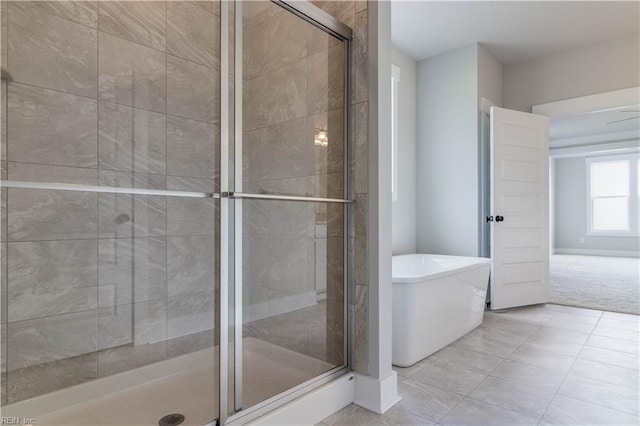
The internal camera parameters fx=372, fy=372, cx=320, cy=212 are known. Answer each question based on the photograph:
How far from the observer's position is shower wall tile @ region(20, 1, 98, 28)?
5.95 feet

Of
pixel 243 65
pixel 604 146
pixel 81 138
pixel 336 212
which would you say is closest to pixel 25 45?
pixel 81 138

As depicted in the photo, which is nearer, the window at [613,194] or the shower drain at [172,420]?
the shower drain at [172,420]

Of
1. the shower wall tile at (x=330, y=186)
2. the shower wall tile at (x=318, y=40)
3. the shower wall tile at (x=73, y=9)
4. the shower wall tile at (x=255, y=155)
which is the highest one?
the shower wall tile at (x=73, y=9)

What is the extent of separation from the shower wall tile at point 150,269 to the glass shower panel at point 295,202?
2.31 feet

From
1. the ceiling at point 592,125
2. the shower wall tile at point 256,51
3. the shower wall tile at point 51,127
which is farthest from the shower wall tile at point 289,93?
the ceiling at point 592,125

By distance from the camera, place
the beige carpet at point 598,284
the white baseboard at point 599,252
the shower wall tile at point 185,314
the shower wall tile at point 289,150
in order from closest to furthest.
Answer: the shower wall tile at point 289,150 < the shower wall tile at point 185,314 < the beige carpet at point 598,284 < the white baseboard at point 599,252

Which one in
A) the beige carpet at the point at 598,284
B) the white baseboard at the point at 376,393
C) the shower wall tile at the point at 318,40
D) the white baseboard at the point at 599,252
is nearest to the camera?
the white baseboard at the point at 376,393

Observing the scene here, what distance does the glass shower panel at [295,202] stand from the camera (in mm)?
1912

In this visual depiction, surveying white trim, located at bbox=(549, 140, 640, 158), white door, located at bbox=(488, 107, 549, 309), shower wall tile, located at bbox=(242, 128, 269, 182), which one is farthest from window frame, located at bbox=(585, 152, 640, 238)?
shower wall tile, located at bbox=(242, 128, 269, 182)

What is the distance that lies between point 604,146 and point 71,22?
9.03 meters

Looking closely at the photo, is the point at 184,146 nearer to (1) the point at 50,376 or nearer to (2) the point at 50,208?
(2) the point at 50,208

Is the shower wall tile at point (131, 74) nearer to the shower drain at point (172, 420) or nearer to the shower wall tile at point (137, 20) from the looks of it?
the shower wall tile at point (137, 20)

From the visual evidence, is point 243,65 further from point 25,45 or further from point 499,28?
point 499,28

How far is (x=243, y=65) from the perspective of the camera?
1.67 metres
